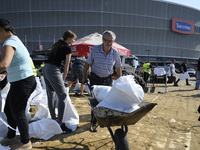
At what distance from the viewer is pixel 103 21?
39250 mm

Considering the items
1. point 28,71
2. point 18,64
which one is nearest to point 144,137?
point 28,71

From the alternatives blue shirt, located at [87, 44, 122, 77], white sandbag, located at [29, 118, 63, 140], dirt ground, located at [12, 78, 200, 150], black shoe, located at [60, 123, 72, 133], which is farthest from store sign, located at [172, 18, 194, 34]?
white sandbag, located at [29, 118, 63, 140]

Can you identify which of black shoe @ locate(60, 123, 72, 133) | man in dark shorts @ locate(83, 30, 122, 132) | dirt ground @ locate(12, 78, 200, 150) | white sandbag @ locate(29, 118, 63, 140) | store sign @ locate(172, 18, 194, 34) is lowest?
dirt ground @ locate(12, 78, 200, 150)

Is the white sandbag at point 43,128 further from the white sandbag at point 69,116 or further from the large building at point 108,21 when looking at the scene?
the large building at point 108,21

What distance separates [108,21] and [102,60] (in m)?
38.3

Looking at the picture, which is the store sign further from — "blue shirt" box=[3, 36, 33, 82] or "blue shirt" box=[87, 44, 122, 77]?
"blue shirt" box=[3, 36, 33, 82]

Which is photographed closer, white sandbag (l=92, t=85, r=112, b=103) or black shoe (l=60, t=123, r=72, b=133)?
white sandbag (l=92, t=85, r=112, b=103)

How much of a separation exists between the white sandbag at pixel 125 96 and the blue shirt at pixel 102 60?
1161 millimetres

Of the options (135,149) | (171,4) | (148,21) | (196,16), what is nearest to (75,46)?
(135,149)

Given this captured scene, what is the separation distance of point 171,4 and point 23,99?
1982 inches

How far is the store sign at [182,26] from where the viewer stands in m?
44.1

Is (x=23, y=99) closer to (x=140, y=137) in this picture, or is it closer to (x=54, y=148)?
(x=54, y=148)

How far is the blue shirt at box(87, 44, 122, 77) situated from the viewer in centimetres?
317

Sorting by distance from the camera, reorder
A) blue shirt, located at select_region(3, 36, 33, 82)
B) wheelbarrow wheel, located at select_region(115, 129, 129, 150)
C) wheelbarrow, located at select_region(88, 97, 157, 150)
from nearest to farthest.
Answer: wheelbarrow, located at select_region(88, 97, 157, 150)
wheelbarrow wheel, located at select_region(115, 129, 129, 150)
blue shirt, located at select_region(3, 36, 33, 82)
